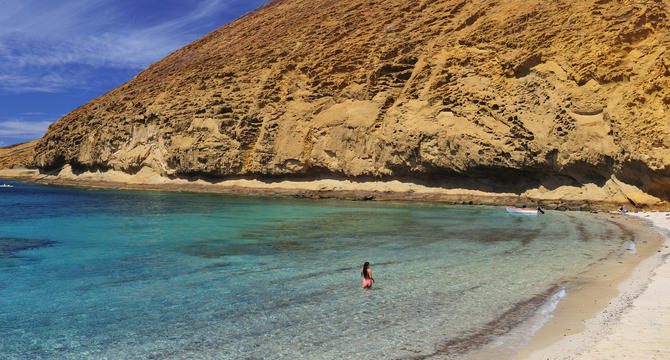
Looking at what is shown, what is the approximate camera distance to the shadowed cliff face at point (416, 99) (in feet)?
93.4

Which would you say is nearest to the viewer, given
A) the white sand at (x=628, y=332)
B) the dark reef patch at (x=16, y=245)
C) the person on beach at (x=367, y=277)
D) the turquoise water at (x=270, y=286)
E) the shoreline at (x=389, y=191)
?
the white sand at (x=628, y=332)

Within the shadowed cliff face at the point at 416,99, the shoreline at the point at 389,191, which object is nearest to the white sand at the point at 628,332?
the shadowed cliff face at the point at 416,99

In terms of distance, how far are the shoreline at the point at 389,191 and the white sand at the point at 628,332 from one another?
21.1 metres

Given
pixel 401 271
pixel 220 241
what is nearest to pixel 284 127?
pixel 220 241

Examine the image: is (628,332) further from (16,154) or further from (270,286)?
(16,154)

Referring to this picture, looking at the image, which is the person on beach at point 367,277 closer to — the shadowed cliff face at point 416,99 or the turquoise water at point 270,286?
the turquoise water at point 270,286

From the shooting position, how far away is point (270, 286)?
9.16m

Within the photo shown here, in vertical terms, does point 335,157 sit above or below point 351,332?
above

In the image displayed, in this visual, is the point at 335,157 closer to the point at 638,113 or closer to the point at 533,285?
the point at 638,113

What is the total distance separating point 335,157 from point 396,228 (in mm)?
20668

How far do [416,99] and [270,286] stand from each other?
30.0 m

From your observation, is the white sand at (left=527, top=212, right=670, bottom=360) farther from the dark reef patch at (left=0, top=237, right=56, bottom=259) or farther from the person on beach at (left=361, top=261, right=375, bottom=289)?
the dark reef patch at (left=0, top=237, right=56, bottom=259)

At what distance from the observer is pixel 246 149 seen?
4381 centimetres

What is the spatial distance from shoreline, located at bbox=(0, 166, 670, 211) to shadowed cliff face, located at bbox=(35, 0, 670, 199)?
32.1 inches
